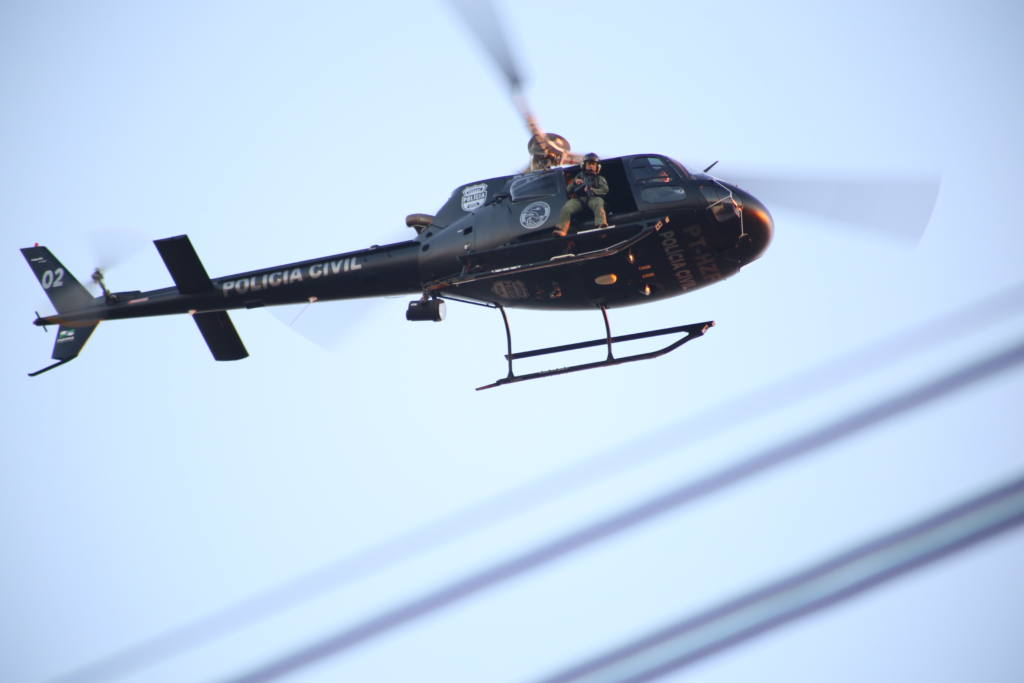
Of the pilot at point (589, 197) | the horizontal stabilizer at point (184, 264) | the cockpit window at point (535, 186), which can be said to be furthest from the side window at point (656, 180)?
the horizontal stabilizer at point (184, 264)

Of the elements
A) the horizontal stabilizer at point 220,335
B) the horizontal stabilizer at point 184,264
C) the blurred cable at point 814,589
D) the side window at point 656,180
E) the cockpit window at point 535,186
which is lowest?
the blurred cable at point 814,589

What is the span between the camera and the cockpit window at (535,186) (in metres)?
12.2

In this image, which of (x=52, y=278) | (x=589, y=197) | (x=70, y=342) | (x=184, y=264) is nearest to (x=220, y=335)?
(x=184, y=264)

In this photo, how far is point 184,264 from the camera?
1442 cm

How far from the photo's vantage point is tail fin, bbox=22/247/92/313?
15.8 m

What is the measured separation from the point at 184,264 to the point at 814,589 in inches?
530

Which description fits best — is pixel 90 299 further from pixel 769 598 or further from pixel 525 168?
pixel 769 598

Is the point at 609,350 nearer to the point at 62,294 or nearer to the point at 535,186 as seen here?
the point at 535,186

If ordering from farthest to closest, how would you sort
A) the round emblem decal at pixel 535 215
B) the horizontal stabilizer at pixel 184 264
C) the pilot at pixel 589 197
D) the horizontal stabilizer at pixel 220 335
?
the horizontal stabilizer at pixel 220 335
the horizontal stabilizer at pixel 184 264
the round emblem decal at pixel 535 215
the pilot at pixel 589 197

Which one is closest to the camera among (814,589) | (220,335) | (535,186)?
(814,589)

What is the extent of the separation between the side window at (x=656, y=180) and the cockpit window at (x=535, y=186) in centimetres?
102

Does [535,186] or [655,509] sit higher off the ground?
[535,186]

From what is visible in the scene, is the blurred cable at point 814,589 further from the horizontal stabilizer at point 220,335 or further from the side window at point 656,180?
the horizontal stabilizer at point 220,335

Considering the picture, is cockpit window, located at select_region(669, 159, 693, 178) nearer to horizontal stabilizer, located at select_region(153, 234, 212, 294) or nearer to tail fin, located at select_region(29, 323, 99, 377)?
horizontal stabilizer, located at select_region(153, 234, 212, 294)
